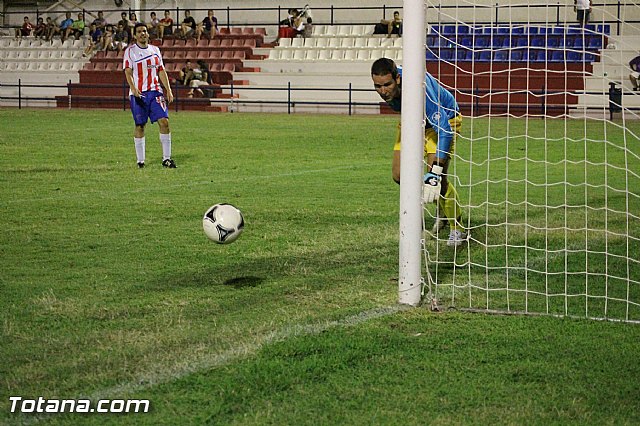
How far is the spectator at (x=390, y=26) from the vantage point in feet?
107

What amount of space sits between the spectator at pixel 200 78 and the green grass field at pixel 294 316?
67.0 ft

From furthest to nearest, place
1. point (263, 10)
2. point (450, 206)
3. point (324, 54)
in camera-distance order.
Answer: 1. point (263, 10)
2. point (324, 54)
3. point (450, 206)

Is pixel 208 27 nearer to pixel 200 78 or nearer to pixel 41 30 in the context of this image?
pixel 200 78

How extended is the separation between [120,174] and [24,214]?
351 cm

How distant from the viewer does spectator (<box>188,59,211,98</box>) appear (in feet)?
103

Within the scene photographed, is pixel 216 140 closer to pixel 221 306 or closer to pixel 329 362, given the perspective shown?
pixel 221 306

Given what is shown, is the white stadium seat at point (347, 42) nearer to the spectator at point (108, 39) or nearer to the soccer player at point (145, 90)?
the spectator at point (108, 39)

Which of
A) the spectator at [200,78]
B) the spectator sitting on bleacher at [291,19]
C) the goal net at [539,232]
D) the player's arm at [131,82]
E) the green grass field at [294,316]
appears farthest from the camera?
the spectator sitting on bleacher at [291,19]

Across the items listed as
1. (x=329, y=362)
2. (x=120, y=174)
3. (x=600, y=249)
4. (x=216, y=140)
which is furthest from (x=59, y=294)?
(x=216, y=140)

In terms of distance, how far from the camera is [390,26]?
32625 mm

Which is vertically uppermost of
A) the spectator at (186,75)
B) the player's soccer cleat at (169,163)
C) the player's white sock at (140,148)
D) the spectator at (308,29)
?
the spectator at (308,29)

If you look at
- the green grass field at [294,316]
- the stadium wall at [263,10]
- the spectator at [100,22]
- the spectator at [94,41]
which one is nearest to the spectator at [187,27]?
the stadium wall at [263,10]

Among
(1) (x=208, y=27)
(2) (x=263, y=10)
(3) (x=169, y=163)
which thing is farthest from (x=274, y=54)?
(3) (x=169, y=163)

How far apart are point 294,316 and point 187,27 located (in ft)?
106
